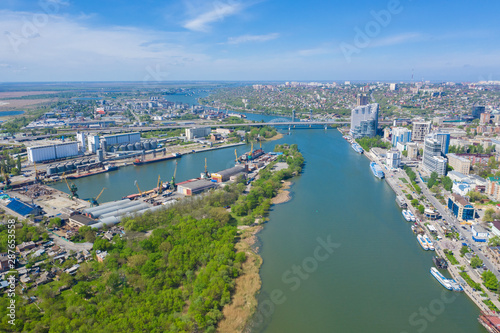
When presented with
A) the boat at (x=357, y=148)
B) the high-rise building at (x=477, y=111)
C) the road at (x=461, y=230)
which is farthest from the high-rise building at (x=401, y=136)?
the high-rise building at (x=477, y=111)

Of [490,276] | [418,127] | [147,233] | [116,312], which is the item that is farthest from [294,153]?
[116,312]

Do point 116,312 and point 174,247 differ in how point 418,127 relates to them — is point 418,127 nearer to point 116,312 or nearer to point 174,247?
point 174,247

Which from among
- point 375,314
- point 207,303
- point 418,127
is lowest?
point 375,314

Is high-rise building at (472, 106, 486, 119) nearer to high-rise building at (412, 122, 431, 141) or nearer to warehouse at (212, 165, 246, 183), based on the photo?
high-rise building at (412, 122, 431, 141)

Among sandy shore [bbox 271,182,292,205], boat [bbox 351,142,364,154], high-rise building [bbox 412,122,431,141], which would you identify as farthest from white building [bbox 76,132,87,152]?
high-rise building [bbox 412,122,431,141]

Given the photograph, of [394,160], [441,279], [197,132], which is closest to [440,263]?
[441,279]
